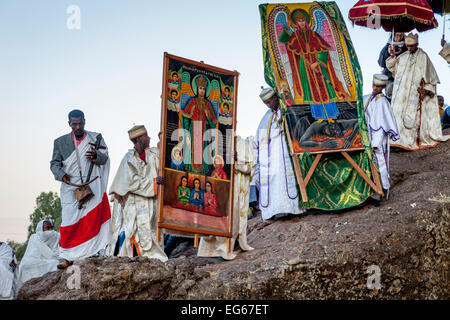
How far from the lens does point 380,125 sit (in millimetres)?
11555

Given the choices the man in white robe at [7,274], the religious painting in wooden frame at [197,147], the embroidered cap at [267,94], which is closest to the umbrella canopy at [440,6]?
the embroidered cap at [267,94]

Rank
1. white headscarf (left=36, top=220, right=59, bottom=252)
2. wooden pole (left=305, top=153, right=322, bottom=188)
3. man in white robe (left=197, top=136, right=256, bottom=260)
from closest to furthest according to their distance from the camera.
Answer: man in white robe (left=197, top=136, right=256, bottom=260)
wooden pole (left=305, top=153, right=322, bottom=188)
white headscarf (left=36, top=220, right=59, bottom=252)

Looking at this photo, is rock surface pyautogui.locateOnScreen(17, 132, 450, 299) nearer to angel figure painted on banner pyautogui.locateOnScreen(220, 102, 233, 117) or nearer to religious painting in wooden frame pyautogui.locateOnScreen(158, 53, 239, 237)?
religious painting in wooden frame pyautogui.locateOnScreen(158, 53, 239, 237)

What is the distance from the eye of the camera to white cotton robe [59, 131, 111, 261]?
30.7 feet

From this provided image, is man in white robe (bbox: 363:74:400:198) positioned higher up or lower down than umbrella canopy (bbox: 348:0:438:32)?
lower down

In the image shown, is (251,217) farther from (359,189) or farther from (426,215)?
(426,215)

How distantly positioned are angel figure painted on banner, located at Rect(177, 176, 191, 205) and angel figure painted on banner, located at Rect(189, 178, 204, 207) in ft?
0.16

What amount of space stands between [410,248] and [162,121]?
3510mm

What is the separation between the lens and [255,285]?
8266 mm

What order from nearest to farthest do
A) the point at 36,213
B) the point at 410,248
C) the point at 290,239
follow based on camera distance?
the point at 410,248 → the point at 290,239 → the point at 36,213

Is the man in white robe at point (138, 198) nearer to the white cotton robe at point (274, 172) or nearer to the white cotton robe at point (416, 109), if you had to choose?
the white cotton robe at point (274, 172)

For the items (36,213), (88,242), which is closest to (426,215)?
(88,242)

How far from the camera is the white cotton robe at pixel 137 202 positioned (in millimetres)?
9844

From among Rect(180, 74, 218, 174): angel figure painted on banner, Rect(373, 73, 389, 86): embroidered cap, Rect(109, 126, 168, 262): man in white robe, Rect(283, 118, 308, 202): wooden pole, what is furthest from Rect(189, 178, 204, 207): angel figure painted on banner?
Rect(373, 73, 389, 86): embroidered cap
